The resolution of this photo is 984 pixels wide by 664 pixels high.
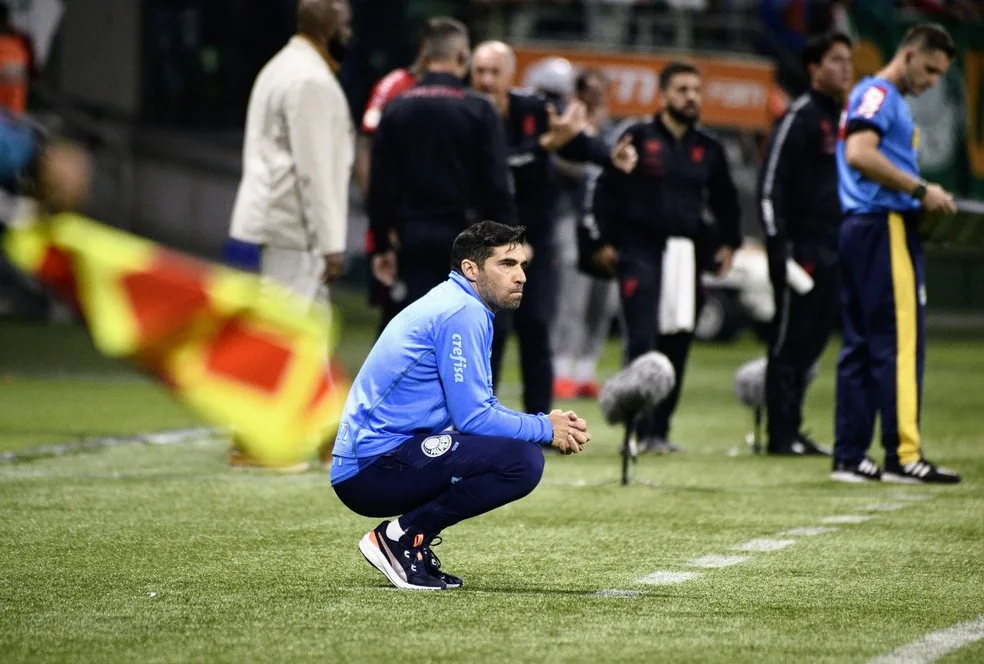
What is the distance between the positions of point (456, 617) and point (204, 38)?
28.5 metres

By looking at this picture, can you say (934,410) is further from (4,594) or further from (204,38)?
(204,38)

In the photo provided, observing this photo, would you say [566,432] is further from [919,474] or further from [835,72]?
[835,72]

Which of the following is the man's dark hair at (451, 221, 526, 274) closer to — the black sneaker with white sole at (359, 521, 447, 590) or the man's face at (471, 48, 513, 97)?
the black sneaker with white sole at (359, 521, 447, 590)

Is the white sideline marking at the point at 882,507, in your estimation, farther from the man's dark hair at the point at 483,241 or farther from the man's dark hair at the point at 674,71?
the man's dark hair at the point at 674,71

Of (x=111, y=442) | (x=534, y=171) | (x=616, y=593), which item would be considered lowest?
(x=111, y=442)

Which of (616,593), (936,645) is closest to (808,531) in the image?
(616,593)

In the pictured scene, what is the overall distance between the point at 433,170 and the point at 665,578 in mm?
3672

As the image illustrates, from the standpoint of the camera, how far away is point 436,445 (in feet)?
21.5

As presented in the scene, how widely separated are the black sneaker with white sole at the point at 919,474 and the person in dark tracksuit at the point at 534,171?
7.70 feet

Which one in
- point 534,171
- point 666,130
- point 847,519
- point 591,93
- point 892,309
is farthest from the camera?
point 591,93

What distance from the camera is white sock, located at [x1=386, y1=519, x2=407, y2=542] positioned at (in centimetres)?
661

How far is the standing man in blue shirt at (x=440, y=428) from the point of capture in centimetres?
648

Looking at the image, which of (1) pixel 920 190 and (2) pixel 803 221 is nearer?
(1) pixel 920 190

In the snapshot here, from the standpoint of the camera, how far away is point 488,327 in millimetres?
6578
